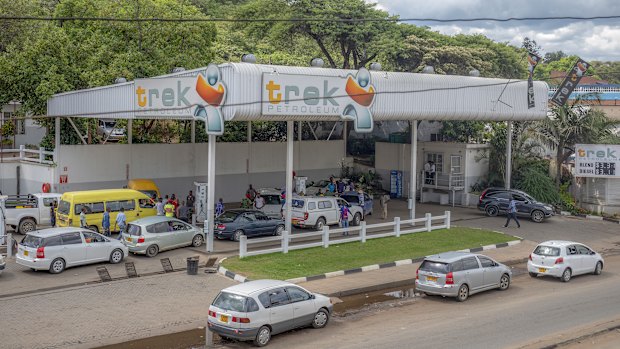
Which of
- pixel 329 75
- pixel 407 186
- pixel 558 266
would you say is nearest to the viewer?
pixel 558 266

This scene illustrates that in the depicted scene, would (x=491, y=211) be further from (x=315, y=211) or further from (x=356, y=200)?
(x=315, y=211)

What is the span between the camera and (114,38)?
40625 mm

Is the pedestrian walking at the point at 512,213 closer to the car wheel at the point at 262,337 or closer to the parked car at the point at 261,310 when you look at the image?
the parked car at the point at 261,310

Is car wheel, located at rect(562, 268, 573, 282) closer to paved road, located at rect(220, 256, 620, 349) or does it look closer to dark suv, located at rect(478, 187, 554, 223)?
paved road, located at rect(220, 256, 620, 349)

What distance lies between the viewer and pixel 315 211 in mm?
33250

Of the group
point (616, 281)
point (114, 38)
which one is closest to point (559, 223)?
point (616, 281)

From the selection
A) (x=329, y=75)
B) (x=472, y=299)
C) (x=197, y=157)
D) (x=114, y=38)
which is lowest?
(x=472, y=299)

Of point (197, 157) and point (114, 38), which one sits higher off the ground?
point (114, 38)

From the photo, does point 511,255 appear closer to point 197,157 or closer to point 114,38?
point 197,157

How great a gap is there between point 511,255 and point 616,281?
494cm

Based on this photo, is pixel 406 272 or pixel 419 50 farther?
pixel 419 50

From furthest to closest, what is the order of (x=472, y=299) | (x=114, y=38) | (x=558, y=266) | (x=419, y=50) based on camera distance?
(x=419, y=50) < (x=114, y=38) < (x=558, y=266) < (x=472, y=299)

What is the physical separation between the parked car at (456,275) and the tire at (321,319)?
446 cm

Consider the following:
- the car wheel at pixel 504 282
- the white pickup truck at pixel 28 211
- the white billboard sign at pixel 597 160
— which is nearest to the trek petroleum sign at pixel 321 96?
the car wheel at pixel 504 282
